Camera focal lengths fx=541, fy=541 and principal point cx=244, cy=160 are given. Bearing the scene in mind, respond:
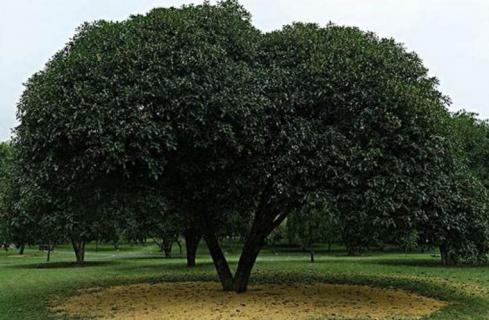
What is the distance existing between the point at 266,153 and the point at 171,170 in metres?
2.43

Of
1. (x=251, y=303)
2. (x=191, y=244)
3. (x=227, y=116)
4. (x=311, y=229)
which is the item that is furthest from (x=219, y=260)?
(x=311, y=229)

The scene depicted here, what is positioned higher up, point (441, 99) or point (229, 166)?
point (441, 99)

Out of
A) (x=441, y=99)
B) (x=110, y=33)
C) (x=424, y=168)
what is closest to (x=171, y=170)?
(x=110, y=33)

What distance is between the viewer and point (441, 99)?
15.1 metres

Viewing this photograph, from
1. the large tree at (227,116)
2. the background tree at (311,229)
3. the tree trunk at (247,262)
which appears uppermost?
the large tree at (227,116)

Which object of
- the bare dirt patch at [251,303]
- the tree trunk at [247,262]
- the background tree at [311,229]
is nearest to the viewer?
the bare dirt patch at [251,303]

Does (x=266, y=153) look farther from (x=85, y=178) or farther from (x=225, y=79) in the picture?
(x=85, y=178)

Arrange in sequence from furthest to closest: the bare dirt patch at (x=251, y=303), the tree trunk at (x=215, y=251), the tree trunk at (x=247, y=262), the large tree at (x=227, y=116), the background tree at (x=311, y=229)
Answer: the background tree at (x=311, y=229) < the tree trunk at (x=215, y=251) < the tree trunk at (x=247, y=262) < the bare dirt patch at (x=251, y=303) < the large tree at (x=227, y=116)

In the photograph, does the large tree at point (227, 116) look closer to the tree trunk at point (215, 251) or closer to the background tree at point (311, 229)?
the tree trunk at point (215, 251)

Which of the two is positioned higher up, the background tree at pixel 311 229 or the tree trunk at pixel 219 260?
the background tree at pixel 311 229

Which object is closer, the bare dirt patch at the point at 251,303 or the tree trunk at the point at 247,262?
the bare dirt patch at the point at 251,303

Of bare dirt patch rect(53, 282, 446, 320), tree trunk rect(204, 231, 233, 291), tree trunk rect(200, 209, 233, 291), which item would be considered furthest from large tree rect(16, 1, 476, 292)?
bare dirt patch rect(53, 282, 446, 320)

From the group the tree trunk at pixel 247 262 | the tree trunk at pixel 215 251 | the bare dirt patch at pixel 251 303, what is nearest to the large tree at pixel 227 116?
the tree trunk at pixel 215 251

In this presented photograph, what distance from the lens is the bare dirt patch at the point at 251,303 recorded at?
39.3ft
